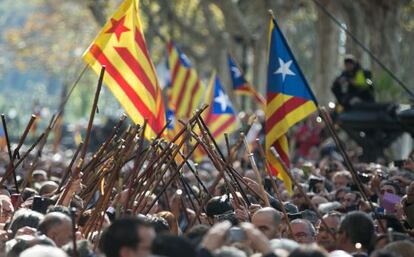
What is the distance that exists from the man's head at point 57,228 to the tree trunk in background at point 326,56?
25.2 meters

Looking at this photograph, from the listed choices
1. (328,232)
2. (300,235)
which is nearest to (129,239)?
(328,232)

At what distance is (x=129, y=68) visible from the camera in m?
14.7

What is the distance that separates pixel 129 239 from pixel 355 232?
1887 millimetres

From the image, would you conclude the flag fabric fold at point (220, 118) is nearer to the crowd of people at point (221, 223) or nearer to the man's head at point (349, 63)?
the man's head at point (349, 63)

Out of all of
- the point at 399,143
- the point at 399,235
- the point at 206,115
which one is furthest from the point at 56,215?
the point at 399,143

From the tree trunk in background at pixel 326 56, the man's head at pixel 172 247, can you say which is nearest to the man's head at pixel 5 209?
the man's head at pixel 172 247

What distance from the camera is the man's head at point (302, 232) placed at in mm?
10844

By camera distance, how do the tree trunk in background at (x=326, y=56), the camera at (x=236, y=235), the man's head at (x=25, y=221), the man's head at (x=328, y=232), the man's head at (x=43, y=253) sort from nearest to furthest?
the man's head at (x=43, y=253) < the camera at (x=236, y=235) < the man's head at (x=328, y=232) < the man's head at (x=25, y=221) < the tree trunk in background at (x=326, y=56)

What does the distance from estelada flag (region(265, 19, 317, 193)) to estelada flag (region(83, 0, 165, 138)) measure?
3.43ft

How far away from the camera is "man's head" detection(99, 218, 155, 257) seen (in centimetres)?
841

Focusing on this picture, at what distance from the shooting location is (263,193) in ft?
39.7

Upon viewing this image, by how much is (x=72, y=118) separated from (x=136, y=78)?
303 ft

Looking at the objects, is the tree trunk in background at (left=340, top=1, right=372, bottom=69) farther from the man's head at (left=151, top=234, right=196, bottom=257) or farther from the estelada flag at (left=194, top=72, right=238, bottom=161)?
the man's head at (left=151, top=234, right=196, bottom=257)

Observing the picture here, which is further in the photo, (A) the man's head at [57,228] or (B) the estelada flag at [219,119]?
(B) the estelada flag at [219,119]
